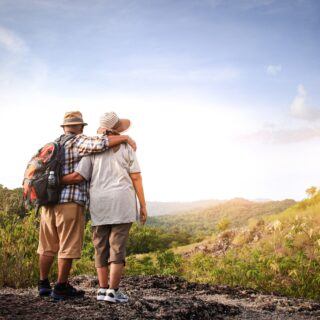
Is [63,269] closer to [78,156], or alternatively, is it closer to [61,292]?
[61,292]

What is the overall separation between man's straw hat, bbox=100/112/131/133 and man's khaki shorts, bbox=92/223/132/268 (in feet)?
3.33

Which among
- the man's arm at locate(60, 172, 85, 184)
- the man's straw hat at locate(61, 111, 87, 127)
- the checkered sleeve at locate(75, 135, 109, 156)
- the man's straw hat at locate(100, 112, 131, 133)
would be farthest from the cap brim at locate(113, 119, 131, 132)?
the man's arm at locate(60, 172, 85, 184)

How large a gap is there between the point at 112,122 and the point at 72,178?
0.71 metres

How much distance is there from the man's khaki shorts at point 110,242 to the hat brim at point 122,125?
1005 millimetres

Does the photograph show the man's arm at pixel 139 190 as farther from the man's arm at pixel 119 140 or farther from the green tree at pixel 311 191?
the green tree at pixel 311 191

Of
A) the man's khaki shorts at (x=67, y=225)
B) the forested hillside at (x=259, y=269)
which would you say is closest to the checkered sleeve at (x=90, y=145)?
the man's khaki shorts at (x=67, y=225)

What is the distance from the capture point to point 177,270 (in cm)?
931

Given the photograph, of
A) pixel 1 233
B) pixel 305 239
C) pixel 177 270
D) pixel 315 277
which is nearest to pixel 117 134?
pixel 1 233

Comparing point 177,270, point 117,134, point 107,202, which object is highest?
point 117,134

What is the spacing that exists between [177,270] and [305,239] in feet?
14.6

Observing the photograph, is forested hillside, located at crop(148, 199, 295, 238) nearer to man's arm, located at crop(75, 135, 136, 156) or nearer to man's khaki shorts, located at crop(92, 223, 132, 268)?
man's khaki shorts, located at crop(92, 223, 132, 268)

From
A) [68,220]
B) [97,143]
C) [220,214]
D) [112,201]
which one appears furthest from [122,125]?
[220,214]

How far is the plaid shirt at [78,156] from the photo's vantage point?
4.90 m

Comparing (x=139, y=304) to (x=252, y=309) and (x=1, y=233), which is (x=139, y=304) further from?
(x=1, y=233)
